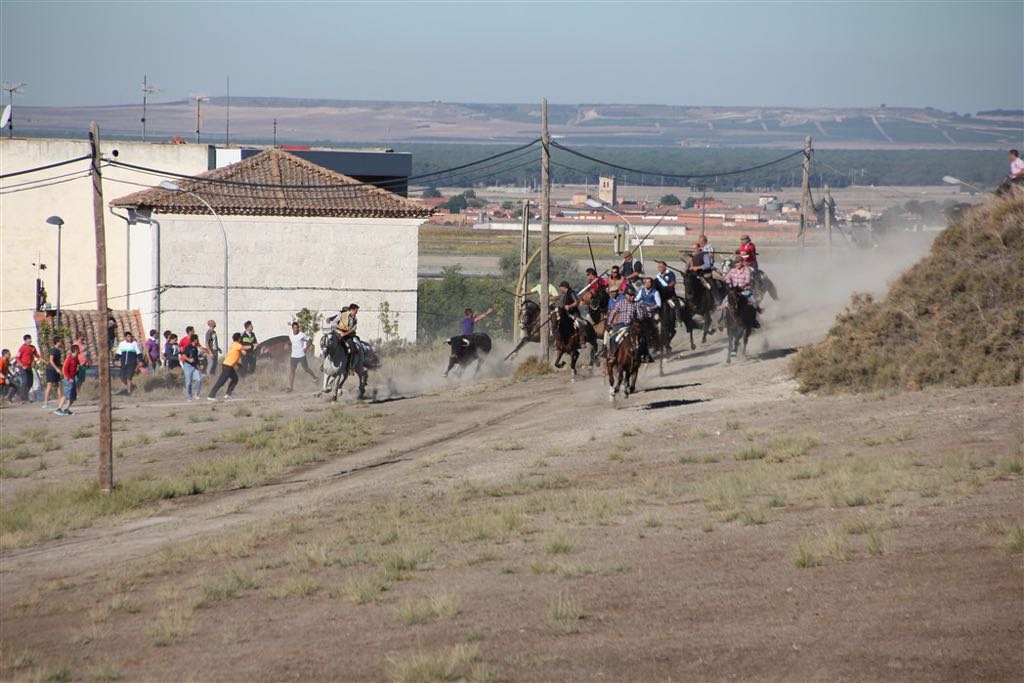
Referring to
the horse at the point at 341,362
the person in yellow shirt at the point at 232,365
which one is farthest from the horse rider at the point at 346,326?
the person in yellow shirt at the point at 232,365

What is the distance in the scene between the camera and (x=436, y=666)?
1110 centimetres

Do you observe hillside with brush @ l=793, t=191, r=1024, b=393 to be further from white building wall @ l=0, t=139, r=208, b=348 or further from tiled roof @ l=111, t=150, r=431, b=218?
white building wall @ l=0, t=139, r=208, b=348

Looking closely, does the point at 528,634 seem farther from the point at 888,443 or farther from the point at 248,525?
the point at 888,443

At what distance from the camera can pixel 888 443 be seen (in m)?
20.1

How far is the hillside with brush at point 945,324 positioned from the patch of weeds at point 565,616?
44.6 feet

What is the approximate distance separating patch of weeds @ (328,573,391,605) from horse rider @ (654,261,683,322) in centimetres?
1501

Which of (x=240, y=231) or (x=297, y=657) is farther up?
(x=240, y=231)

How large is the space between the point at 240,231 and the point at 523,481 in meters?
30.7

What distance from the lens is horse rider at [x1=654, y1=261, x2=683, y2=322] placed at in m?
28.5

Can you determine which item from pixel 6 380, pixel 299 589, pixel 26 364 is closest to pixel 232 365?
pixel 26 364

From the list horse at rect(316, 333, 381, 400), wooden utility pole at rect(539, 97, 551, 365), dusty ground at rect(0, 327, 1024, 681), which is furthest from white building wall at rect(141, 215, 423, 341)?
dusty ground at rect(0, 327, 1024, 681)

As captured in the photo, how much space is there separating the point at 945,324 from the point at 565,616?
15.7 meters

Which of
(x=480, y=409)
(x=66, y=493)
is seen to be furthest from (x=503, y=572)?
(x=480, y=409)

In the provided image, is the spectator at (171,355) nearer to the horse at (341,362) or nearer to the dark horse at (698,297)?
the horse at (341,362)
